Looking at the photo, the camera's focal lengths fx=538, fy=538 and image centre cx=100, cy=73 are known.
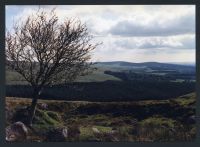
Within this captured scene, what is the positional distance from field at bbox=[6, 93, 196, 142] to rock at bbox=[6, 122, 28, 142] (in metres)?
0.09

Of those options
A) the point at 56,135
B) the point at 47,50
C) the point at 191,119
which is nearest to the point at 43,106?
the point at 56,135

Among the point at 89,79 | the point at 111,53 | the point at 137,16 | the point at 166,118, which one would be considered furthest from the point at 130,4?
the point at 166,118

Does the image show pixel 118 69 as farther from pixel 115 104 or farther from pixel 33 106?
pixel 33 106

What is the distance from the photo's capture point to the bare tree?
9.38m

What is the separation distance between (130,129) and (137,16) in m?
1.97

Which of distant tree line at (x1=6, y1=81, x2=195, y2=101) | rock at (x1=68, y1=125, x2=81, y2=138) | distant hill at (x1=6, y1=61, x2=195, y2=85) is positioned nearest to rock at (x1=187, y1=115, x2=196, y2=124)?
distant tree line at (x1=6, y1=81, x2=195, y2=101)

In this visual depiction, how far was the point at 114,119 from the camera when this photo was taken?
9.41 m

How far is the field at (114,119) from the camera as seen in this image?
30.6ft

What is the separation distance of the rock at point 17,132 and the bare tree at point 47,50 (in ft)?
0.66

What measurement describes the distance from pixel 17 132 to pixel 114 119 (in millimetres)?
1703

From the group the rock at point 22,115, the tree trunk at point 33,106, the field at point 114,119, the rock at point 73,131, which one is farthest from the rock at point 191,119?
the rock at point 22,115

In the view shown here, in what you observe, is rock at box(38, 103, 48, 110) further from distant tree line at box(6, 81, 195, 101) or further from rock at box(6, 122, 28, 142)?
rock at box(6, 122, 28, 142)

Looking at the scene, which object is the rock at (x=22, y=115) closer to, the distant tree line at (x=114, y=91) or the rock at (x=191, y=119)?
the distant tree line at (x=114, y=91)

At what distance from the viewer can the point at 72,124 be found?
943 cm
